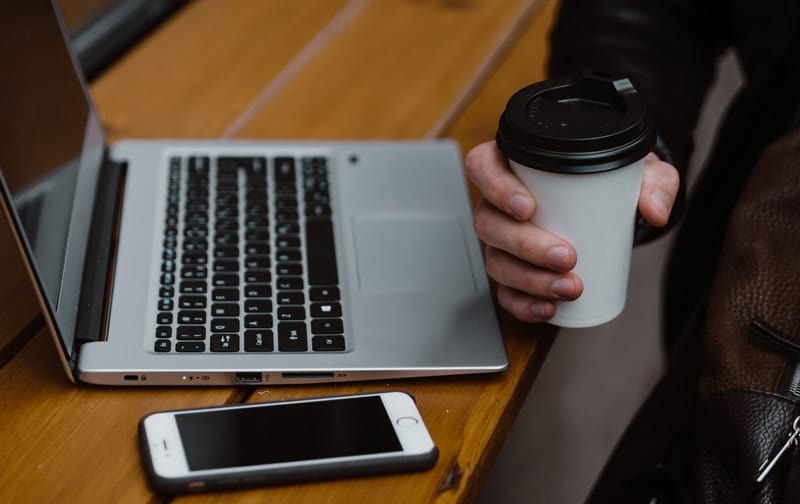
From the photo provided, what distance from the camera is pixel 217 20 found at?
110cm

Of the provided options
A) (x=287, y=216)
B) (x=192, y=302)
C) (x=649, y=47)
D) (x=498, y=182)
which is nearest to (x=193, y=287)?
(x=192, y=302)

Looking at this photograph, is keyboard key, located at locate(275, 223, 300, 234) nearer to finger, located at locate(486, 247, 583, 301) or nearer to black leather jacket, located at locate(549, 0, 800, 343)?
finger, located at locate(486, 247, 583, 301)

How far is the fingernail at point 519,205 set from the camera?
60 centimetres

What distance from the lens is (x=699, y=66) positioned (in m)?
1.02

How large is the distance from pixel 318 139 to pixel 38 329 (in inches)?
13.2

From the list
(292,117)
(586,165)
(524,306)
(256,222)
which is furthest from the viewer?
(292,117)

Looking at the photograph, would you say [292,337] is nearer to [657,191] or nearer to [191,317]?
[191,317]

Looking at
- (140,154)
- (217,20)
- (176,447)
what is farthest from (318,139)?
(176,447)

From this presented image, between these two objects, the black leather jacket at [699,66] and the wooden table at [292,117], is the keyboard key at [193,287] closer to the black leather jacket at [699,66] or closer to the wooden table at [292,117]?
the wooden table at [292,117]

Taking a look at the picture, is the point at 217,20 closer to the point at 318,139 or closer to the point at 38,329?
the point at 318,139

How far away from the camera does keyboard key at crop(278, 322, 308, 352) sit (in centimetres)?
65

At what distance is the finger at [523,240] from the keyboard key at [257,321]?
16cm

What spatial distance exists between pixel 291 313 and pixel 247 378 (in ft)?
0.20

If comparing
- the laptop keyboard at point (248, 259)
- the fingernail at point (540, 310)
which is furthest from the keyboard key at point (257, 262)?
the fingernail at point (540, 310)
